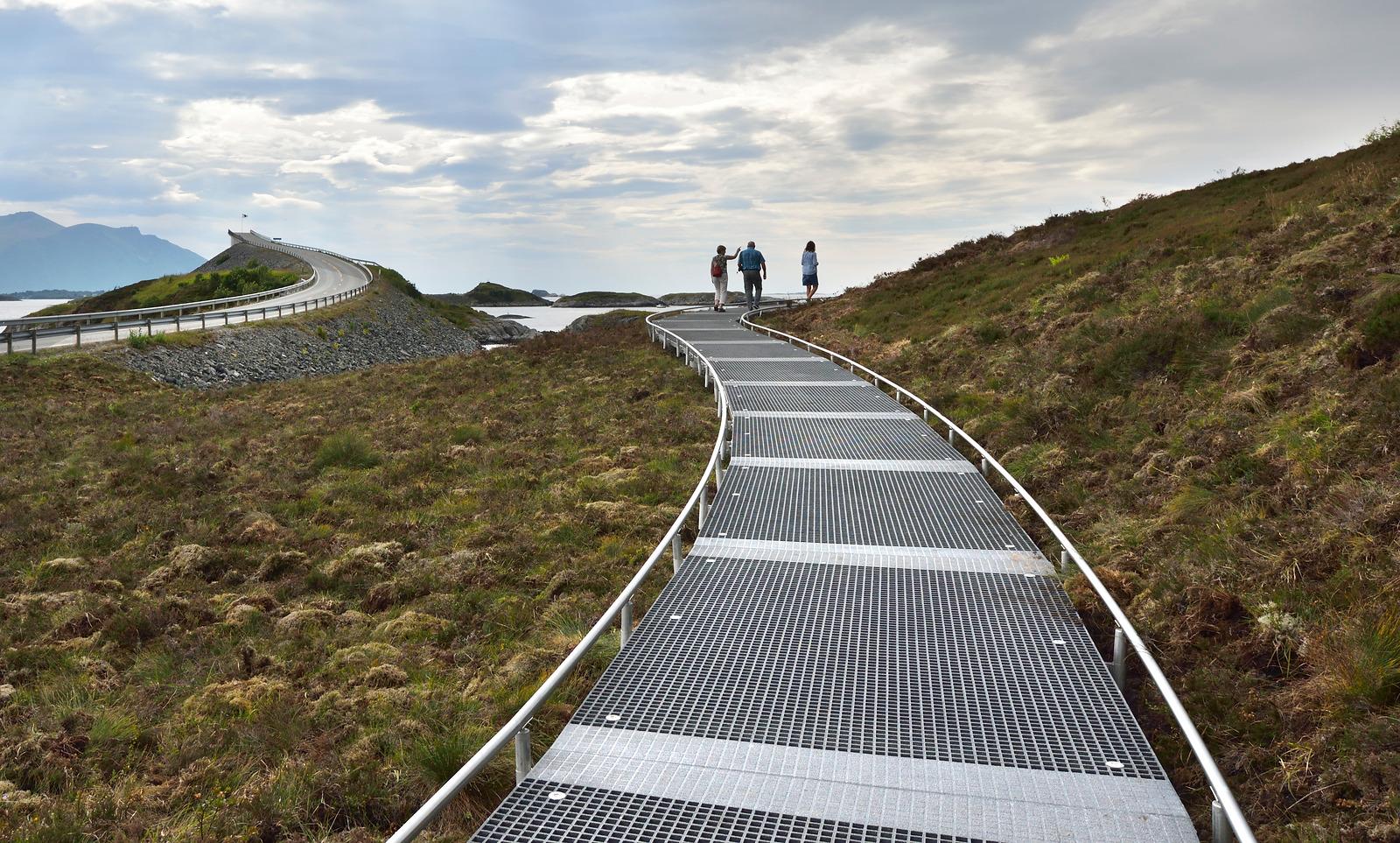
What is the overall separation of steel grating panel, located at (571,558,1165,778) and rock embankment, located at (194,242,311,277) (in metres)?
67.1

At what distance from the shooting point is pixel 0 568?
10508 millimetres

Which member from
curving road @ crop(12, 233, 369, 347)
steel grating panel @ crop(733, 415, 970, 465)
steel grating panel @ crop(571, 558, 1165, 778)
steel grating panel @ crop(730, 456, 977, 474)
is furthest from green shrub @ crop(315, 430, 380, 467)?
curving road @ crop(12, 233, 369, 347)

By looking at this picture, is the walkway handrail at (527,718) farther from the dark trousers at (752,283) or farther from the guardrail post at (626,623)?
the dark trousers at (752,283)

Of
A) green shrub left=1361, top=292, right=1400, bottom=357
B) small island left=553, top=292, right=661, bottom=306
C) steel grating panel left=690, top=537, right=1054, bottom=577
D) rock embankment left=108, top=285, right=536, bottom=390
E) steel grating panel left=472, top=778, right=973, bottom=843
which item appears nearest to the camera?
steel grating panel left=472, top=778, right=973, bottom=843

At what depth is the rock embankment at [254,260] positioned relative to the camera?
73.2 meters

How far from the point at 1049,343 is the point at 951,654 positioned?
468 inches

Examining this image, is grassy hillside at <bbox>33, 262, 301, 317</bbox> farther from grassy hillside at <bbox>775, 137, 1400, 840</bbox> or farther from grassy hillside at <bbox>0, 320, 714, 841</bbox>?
grassy hillside at <bbox>775, 137, 1400, 840</bbox>

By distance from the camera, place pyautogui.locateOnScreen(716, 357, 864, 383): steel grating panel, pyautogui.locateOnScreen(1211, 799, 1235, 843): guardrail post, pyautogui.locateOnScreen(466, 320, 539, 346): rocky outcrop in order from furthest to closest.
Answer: pyautogui.locateOnScreen(466, 320, 539, 346): rocky outcrop < pyautogui.locateOnScreen(716, 357, 864, 383): steel grating panel < pyautogui.locateOnScreen(1211, 799, 1235, 843): guardrail post

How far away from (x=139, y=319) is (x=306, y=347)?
20.4ft

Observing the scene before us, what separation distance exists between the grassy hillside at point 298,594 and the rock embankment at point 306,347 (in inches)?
334

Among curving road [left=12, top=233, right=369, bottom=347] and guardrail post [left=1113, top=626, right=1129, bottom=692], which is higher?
curving road [left=12, top=233, right=369, bottom=347]

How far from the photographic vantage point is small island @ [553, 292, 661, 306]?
115 m

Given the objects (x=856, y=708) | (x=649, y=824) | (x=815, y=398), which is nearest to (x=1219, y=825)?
(x=856, y=708)

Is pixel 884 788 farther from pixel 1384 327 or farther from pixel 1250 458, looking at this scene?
pixel 1384 327
